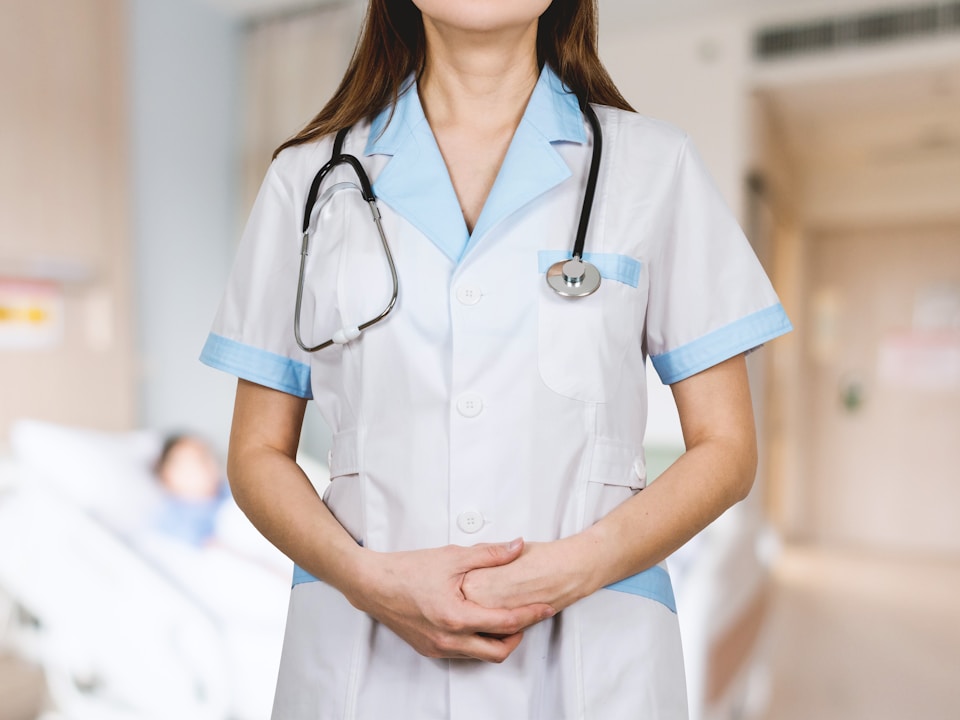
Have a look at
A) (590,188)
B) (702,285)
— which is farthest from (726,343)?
(590,188)

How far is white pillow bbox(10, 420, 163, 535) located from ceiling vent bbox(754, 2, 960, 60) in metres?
2.92

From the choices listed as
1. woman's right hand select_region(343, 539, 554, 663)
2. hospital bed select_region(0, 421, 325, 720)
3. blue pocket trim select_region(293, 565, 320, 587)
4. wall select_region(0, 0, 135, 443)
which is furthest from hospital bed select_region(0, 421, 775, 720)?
woman's right hand select_region(343, 539, 554, 663)

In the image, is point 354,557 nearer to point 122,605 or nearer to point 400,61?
point 400,61

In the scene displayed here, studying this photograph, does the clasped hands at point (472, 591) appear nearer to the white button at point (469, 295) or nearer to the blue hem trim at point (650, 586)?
the blue hem trim at point (650, 586)

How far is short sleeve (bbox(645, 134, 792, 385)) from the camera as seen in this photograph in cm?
69

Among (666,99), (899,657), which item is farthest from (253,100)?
(899,657)

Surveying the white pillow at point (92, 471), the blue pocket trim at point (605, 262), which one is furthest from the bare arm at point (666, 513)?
the white pillow at point (92, 471)

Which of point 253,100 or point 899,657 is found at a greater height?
point 253,100

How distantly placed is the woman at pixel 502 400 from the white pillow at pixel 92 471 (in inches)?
68.8

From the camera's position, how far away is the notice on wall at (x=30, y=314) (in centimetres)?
260

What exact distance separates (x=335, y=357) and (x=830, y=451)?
583 centimetres

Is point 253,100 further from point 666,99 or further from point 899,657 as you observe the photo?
point 899,657

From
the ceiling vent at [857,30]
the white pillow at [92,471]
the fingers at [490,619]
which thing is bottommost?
the white pillow at [92,471]

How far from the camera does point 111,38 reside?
2.88m
